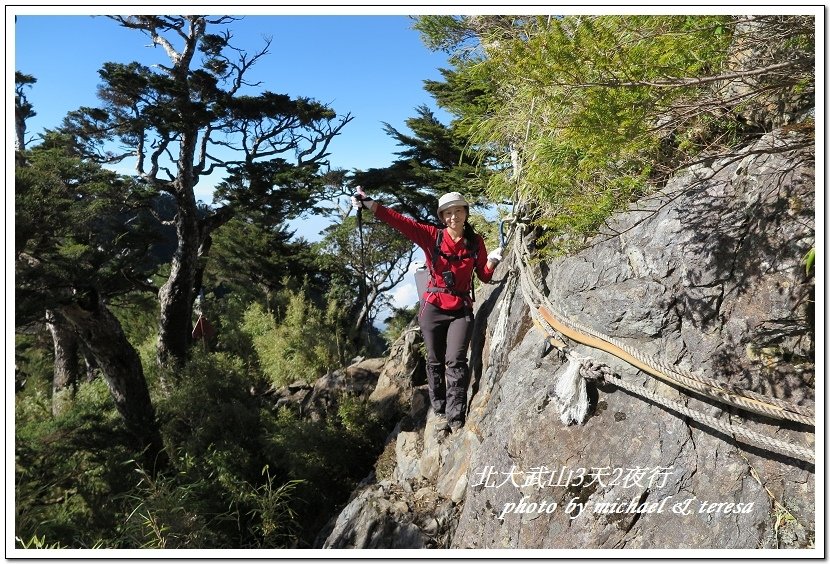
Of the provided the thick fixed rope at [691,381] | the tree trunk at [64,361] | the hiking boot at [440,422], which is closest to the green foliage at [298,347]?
the tree trunk at [64,361]

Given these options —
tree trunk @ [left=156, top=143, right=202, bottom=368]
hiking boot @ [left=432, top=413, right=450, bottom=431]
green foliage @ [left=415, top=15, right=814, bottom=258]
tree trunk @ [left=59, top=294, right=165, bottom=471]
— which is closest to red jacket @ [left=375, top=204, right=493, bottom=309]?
green foliage @ [left=415, top=15, right=814, bottom=258]

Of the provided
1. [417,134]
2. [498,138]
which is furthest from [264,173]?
[498,138]

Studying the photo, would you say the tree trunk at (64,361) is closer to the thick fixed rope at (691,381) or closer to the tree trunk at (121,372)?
the tree trunk at (121,372)

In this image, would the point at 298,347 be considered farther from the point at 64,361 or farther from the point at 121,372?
the point at 64,361

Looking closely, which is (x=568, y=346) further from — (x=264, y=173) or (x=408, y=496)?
(x=264, y=173)

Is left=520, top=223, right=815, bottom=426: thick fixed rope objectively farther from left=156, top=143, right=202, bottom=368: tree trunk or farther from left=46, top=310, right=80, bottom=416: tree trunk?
left=46, top=310, right=80, bottom=416: tree trunk

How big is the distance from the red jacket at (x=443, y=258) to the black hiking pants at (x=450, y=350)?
103 mm

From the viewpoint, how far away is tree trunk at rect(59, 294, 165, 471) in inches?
253

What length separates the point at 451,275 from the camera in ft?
13.1

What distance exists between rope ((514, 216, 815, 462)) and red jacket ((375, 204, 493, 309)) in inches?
33.3

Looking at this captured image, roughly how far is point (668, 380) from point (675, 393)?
106 millimetres

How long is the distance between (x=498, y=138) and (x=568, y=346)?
118 inches

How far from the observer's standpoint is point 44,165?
5.70m

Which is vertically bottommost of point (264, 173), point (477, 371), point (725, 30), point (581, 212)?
point (477, 371)
